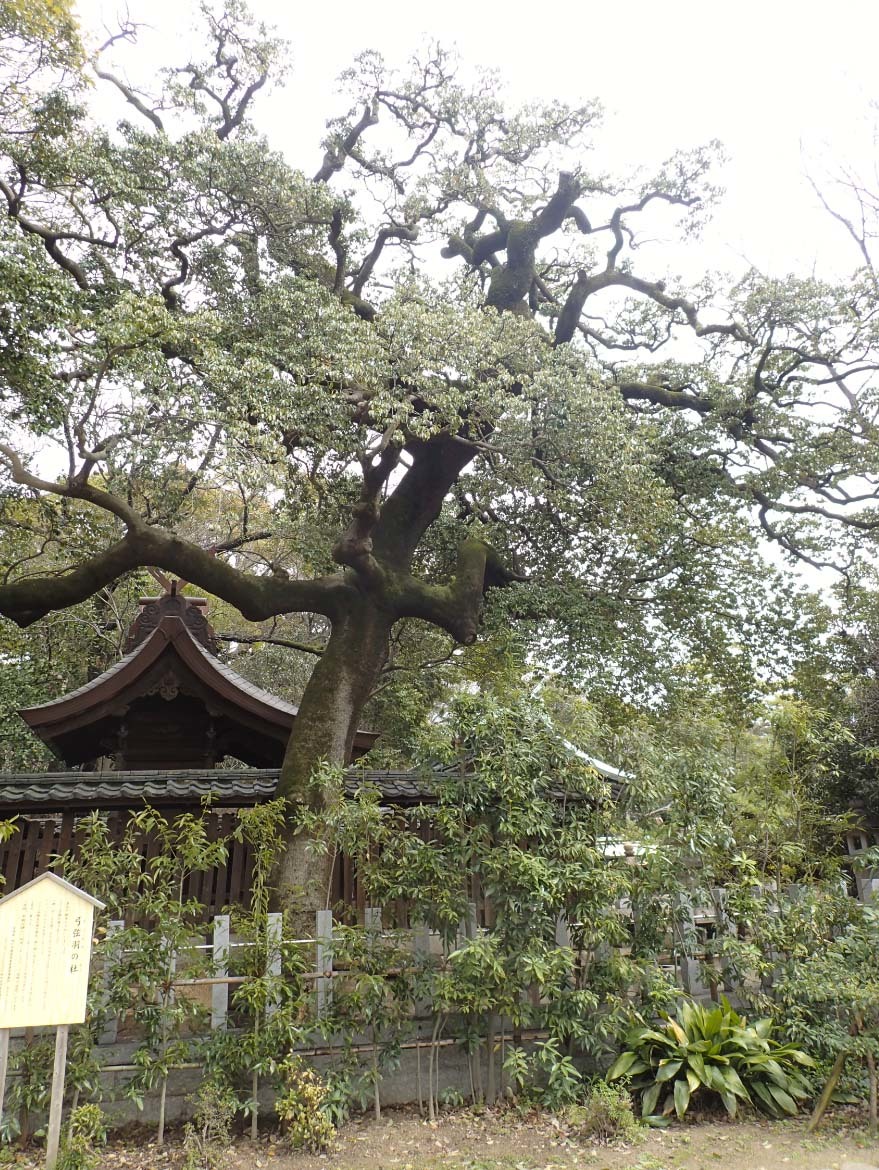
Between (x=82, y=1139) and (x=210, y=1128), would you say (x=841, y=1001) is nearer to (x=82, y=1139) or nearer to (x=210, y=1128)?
(x=210, y=1128)

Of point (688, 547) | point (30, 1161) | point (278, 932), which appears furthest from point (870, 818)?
point (30, 1161)

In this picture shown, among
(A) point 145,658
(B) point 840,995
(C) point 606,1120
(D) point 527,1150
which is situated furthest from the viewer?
(A) point 145,658

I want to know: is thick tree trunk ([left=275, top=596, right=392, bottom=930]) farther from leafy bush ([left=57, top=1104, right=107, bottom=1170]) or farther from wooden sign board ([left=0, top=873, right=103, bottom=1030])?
wooden sign board ([left=0, top=873, right=103, bottom=1030])

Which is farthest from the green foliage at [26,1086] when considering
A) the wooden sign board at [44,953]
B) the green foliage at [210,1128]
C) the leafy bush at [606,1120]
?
the leafy bush at [606,1120]

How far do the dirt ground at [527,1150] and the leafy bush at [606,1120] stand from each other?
0.27 ft

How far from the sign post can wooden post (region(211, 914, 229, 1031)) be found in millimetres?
1136

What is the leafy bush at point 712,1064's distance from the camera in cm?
559

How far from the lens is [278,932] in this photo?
5.71m

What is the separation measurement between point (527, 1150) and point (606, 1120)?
0.62 meters

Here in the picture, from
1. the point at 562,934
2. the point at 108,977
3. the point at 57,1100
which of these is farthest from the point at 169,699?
the point at 562,934

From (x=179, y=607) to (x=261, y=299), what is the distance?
4.43 meters

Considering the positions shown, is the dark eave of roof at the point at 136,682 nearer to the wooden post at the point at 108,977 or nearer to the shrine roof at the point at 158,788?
the shrine roof at the point at 158,788

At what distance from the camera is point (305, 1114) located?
511cm

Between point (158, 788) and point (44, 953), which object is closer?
point (44, 953)
